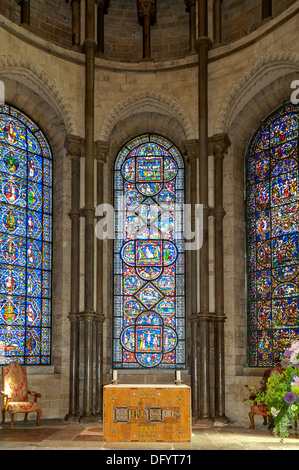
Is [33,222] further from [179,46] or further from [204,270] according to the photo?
[179,46]

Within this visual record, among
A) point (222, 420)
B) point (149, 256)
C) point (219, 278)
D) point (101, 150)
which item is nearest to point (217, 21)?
point (101, 150)

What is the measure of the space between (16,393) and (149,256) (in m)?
3.72

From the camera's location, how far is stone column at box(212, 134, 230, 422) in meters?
10.8

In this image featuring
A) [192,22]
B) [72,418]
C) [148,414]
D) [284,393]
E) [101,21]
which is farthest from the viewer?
[101,21]

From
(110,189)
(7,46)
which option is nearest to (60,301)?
(110,189)

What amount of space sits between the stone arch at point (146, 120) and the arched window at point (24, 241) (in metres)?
1.45

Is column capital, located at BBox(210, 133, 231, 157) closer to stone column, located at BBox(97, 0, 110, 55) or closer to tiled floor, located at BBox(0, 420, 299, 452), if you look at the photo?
stone column, located at BBox(97, 0, 110, 55)

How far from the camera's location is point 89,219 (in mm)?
11484

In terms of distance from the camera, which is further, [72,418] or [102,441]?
[72,418]

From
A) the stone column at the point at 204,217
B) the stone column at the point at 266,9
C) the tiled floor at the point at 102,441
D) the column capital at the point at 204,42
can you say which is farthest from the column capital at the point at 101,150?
the tiled floor at the point at 102,441

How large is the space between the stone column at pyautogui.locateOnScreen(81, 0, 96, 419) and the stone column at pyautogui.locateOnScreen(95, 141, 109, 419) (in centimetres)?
22

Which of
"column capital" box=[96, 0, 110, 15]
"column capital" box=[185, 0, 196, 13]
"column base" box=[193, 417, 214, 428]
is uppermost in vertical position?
"column capital" box=[96, 0, 110, 15]

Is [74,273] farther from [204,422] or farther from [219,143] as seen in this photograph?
[219,143]

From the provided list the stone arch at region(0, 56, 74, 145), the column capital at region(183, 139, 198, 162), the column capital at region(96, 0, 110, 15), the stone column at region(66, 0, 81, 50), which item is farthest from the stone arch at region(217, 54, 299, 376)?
the column capital at region(96, 0, 110, 15)
